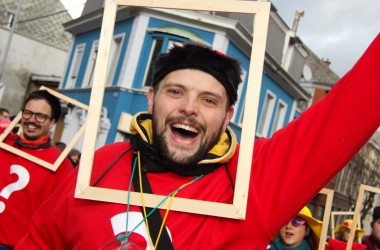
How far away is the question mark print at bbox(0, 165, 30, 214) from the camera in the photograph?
468 centimetres

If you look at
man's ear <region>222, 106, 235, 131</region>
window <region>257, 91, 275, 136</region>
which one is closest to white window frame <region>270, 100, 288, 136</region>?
window <region>257, 91, 275, 136</region>

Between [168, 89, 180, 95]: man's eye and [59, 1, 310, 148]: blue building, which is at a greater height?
[59, 1, 310, 148]: blue building

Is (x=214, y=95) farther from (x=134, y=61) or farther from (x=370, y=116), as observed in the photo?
(x=134, y=61)

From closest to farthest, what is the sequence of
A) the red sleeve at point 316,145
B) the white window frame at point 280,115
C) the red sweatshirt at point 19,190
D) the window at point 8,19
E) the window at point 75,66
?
the red sleeve at point 316,145
the red sweatshirt at point 19,190
the window at point 75,66
the white window frame at point 280,115
the window at point 8,19

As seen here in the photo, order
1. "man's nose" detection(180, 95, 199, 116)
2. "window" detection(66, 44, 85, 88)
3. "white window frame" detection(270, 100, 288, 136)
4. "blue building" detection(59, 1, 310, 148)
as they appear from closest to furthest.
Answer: "man's nose" detection(180, 95, 199, 116), "blue building" detection(59, 1, 310, 148), "window" detection(66, 44, 85, 88), "white window frame" detection(270, 100, 288, 136)

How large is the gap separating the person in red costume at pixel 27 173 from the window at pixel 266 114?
15.6 m

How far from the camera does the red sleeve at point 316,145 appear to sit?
192 cm

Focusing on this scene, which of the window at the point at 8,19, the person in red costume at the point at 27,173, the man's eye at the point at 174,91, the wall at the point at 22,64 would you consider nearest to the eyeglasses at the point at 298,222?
the person in red costume at the point at 27,173

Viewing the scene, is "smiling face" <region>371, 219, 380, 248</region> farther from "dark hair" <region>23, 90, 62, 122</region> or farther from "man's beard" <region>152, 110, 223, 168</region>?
"man's beard" <region>152, 110, 223, 168</region>

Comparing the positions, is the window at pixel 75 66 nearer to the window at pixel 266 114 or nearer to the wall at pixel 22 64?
the window at pixel 266 114

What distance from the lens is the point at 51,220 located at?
2391mm

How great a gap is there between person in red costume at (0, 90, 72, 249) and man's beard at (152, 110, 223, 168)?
278 centimetres

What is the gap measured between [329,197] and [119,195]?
258 cm

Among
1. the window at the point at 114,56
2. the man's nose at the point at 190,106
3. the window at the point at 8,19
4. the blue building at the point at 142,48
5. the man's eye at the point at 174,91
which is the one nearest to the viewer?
the man's nose at the point at 190,106
